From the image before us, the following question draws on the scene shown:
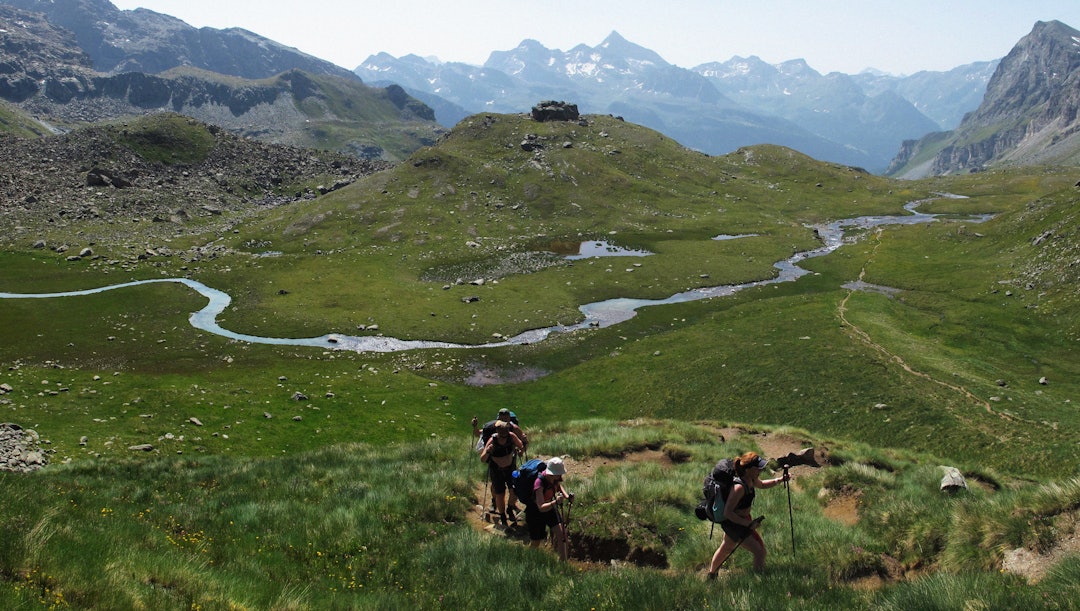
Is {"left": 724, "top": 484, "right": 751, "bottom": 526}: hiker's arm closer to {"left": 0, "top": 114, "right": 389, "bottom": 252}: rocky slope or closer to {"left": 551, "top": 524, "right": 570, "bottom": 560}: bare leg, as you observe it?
{"left": 551, "top": 524, "right": 570, "bottom": 560}: bare leg

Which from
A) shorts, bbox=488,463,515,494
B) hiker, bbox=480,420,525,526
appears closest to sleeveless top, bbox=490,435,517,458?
hiker, bbox=480,420,525,526

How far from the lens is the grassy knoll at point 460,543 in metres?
8.82

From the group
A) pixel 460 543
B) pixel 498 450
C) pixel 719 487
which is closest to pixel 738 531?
pixel 719 487

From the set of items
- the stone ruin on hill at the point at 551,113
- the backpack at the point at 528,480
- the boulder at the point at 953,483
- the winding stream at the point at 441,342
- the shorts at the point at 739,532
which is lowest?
the winding stream at the point at 441,342

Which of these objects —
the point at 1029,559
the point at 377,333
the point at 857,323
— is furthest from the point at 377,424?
the point at 857,323

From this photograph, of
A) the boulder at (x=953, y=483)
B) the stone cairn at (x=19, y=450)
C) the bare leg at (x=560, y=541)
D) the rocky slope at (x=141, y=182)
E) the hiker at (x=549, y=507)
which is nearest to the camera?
the bare leg at (x=560, y=541)

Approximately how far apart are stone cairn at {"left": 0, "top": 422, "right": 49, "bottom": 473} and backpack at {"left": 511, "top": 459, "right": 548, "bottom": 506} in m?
26.3

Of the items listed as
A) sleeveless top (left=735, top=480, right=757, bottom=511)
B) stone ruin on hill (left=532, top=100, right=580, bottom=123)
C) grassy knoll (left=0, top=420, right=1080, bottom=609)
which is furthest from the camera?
stone ruin on hill (left=532, top=100, right=580, bottom=123)

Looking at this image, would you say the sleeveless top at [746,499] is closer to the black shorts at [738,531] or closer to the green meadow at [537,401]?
the black shorts at [738,531]

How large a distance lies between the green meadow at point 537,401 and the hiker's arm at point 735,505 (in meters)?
1.10

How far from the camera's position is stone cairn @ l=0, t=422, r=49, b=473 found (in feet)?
89.6

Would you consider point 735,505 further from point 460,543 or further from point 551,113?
point 551,113

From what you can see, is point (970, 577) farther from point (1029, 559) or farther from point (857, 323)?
point (857, 323)

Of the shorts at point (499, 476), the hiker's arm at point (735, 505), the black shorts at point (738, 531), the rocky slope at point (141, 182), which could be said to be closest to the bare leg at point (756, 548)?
the black shorts at point (738, 531)
